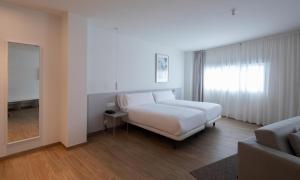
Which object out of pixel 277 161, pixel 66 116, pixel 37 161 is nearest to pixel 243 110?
pixel 277 161

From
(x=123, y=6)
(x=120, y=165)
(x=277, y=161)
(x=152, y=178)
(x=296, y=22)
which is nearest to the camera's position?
(x=277, y=161)

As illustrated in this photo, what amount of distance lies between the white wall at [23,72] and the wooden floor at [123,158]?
1.01 metres

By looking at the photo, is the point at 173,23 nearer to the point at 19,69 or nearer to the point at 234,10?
the point at 234,10

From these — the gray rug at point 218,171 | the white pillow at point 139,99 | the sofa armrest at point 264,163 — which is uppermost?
the white pillow at point 139,99

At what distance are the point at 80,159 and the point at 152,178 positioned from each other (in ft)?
4.00

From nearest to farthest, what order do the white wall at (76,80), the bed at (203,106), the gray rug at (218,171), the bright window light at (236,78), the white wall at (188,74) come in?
the gray rug at (218,171) < the white wall at (76,80) < the bed at (203,106) < the bright window light at (236,78) < the white wall at (188,74)

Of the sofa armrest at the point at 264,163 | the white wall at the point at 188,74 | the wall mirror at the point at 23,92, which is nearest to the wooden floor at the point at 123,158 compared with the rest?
the wall mirror at the point at 23,92

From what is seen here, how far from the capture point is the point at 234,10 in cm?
257

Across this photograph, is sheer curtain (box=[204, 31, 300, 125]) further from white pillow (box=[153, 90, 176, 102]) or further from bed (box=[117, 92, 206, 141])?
bed (box=[117, 92, 206, 141])

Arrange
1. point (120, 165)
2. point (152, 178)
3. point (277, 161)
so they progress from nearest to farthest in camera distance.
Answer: point (277, 161)
point (152, 178)
point (120, 165)

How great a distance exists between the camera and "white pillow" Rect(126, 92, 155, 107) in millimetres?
3986

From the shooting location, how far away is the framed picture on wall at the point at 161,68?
511 cm

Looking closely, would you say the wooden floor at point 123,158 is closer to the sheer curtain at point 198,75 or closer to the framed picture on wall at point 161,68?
the framed picture on wall at point 161,68

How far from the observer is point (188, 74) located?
6.29 m
